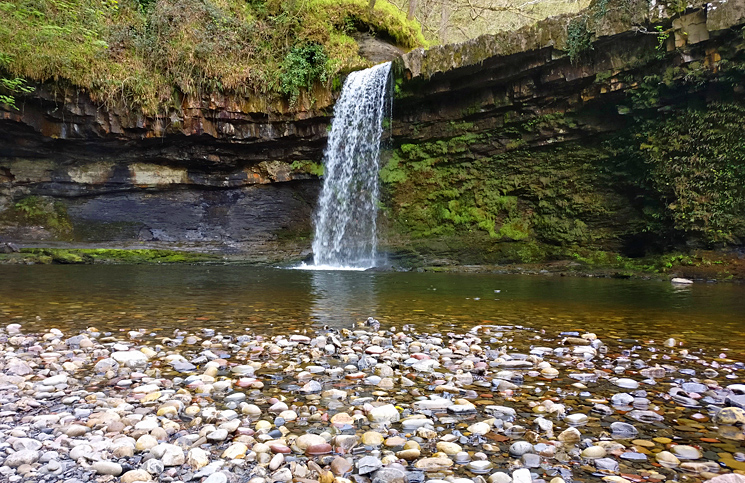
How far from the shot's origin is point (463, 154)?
13219 millimetres

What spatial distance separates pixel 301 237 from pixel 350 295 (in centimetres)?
856

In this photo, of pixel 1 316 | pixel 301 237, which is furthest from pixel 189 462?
pixel 301 237

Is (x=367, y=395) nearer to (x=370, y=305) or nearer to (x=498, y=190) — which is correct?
(x=370, y=305)

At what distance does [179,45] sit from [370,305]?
39.8 feet

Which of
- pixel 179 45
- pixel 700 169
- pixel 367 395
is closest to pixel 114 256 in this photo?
pixel 179 45

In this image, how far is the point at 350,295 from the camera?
22.3ft

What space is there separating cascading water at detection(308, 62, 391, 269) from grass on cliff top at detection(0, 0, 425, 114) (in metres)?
1.16

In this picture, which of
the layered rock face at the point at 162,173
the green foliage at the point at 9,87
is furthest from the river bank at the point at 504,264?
the green foliage at the point at 9,87

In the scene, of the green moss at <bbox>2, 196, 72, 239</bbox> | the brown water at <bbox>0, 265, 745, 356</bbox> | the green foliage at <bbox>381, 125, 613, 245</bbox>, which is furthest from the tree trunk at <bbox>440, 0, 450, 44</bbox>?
the brown water at <bbox>0, 265, 745, 356</bbox>

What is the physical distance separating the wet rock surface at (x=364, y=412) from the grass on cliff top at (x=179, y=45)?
11569 millimetres

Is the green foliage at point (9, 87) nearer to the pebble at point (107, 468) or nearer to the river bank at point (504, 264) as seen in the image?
the river bank at point (504, 264)

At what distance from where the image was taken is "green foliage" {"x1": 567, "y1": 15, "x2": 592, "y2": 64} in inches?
388

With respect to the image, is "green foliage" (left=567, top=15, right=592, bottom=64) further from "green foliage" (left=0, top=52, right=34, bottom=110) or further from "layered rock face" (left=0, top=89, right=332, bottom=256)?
"green foliage" (left=0, top=52, right=34, bottom=110)

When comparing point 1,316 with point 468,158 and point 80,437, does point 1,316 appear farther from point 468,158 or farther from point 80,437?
point 468,158
